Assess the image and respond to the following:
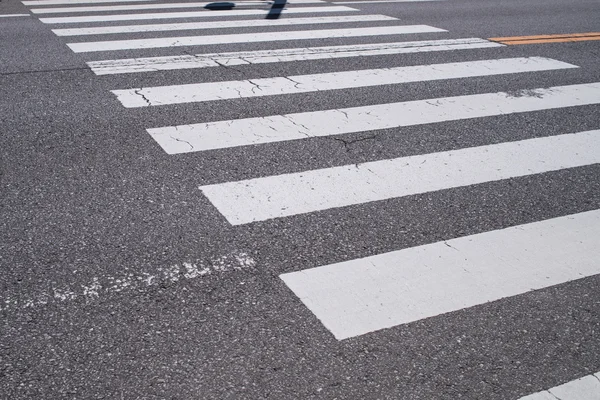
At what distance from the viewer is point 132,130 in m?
5.45

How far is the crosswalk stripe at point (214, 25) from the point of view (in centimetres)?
902

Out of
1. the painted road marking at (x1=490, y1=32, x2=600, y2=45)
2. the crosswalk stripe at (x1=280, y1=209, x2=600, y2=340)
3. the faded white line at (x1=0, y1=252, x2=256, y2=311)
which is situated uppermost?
the painted road marking at (x1=490, y1=32, x2=600, y2=45)

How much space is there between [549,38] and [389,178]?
19.1 feet

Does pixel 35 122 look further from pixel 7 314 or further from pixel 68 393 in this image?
pixel 68 393

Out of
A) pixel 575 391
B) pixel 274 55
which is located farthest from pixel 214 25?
pixel 575 391

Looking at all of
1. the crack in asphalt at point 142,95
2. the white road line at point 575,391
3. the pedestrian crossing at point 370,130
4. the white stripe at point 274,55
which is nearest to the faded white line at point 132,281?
the pedestrian crossing at point 370,130

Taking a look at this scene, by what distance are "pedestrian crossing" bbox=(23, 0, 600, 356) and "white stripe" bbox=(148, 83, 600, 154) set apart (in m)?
0.02

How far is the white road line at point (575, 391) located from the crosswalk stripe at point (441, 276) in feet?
2.09

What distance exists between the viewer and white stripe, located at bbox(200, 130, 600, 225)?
14.2ft

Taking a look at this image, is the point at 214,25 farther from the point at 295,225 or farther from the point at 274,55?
the point at 295,225

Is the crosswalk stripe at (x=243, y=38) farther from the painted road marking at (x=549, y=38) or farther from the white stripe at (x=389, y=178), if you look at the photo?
the white stripe at (x=389, y=178)

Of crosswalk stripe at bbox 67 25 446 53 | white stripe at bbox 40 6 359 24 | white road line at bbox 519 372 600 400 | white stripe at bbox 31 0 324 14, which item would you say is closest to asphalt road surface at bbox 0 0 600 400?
white road line at bbox 519 372 600 400

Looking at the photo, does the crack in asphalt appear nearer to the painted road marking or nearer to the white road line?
the white road line

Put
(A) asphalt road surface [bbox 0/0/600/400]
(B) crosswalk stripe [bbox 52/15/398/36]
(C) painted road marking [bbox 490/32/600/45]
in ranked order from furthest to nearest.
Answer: (C) painted road marking [bbox 490/32/600/45] < (B) crosswalk stripe [bbox 52/15/398/36] < (A) asphalt road surface [bbox 0/0/600/400]
